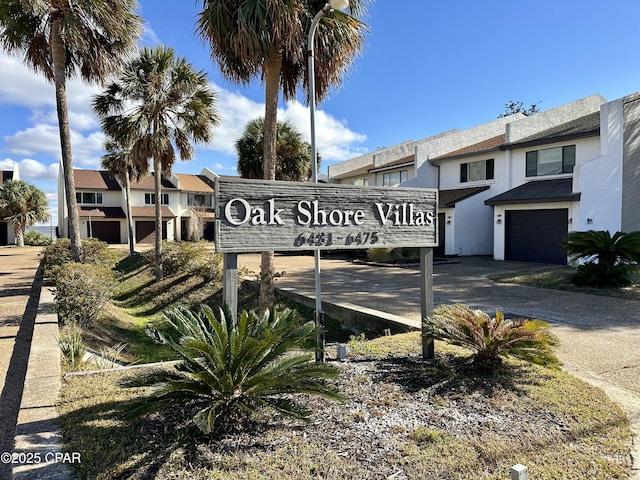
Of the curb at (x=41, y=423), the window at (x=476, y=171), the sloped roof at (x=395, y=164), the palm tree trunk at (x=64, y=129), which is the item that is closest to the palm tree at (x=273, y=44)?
the curb at (x=41, y=423)

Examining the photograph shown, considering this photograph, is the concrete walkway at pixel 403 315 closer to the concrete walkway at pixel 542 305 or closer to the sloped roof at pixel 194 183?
the concrete walkway at pixel 542 305

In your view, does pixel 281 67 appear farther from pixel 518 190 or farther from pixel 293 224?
pixel 518 190

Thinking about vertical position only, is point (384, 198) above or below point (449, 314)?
above

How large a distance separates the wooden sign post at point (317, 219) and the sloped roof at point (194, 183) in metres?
36.3

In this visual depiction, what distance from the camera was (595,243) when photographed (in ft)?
38.6

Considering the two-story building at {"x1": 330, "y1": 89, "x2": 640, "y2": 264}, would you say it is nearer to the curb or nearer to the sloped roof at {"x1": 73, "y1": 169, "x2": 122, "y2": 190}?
the curb

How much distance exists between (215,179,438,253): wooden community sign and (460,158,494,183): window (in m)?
18.8

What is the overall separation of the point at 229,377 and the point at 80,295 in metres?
6.85

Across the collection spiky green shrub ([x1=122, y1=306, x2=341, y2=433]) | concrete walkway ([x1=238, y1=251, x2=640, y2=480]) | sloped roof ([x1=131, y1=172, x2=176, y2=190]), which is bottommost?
concrete walkway ([x1=238, y1=251, x2=640, y2=480])

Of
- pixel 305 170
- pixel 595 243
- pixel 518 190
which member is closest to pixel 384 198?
pixel 595 243

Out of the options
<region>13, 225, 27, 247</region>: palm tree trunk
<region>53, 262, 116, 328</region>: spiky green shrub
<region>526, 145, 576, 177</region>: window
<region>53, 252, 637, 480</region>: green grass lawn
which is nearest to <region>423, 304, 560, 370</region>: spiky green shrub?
<region>53, 252, 637, 480</region>: green grass lawn

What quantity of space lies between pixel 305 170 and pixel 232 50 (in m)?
16.4

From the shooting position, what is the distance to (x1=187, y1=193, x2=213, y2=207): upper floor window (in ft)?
129

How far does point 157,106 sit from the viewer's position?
14.7m
